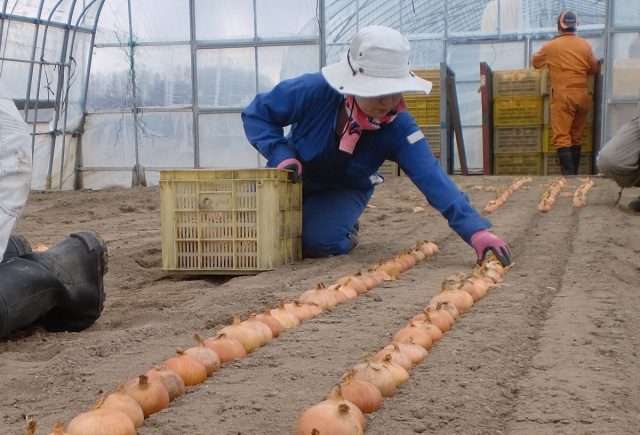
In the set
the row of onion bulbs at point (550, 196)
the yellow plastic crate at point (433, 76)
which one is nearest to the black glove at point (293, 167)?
the row of onion bulbs at point (550, 196)

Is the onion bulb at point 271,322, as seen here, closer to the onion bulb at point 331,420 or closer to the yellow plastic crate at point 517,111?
the onion bulb at point 331,420

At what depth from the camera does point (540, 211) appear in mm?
6836

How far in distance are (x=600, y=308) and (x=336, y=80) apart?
180 centimetres

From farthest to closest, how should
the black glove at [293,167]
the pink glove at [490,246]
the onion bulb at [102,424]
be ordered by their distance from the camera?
1. the black glove at [293,167]
2. the pink glove at [490,246]
3. the onion bulb at [102,424]

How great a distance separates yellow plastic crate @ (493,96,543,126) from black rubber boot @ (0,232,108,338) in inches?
370

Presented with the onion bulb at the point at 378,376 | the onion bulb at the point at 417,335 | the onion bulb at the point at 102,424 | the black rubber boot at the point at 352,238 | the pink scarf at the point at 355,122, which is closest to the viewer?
the onion bulb at the point at 102,424

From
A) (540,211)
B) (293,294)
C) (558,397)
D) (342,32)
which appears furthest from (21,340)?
(342,32)

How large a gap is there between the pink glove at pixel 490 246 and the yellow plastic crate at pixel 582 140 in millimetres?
7933

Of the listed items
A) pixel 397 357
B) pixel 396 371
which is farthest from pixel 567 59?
pixel 396 371

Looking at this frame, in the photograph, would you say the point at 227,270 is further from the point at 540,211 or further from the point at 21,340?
the point at 540,211

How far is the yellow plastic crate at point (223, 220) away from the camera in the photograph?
4.37 metres

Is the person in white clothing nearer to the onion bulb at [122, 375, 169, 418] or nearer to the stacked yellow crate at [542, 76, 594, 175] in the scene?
the onion bulb at [122, 375, 169, 418]

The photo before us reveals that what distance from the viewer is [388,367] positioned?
221cm

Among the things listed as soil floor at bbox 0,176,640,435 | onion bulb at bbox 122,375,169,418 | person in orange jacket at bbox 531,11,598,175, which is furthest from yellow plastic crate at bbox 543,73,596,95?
onion bulb at bbox 122,375,169,418
